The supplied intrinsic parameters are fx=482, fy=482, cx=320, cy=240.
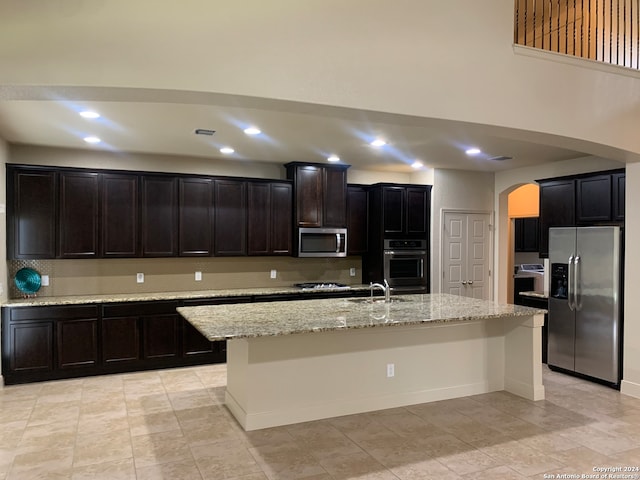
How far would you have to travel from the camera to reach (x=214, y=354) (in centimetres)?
593

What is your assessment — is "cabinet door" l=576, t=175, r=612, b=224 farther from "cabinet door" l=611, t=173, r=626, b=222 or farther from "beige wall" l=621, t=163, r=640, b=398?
"beige wall" l=621, t=163, r=640, b=398

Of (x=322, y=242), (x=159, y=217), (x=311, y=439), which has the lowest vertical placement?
(x=311, y=439)

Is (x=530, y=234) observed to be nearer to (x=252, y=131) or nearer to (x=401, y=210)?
(x=401, y=210)

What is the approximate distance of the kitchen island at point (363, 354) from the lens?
381cm

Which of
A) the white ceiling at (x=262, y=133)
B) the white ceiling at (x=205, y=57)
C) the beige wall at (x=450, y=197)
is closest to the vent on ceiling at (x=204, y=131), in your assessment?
the white ceiling at (x=262, y=133)

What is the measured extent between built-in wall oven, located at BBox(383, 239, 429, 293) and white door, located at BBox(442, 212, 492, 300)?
0.46 meters

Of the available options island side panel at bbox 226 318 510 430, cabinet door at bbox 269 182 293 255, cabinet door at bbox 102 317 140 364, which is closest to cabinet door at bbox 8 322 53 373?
cabinet door at bbox 102 317 140 364

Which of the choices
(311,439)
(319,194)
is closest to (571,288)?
(319,194)

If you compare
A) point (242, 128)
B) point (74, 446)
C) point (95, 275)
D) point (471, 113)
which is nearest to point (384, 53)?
point (471, 113)

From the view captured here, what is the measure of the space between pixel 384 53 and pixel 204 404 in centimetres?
337

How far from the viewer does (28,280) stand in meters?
5.58

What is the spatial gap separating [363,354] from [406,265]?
3.02 metres

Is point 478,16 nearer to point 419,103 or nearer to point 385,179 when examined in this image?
point 419,103

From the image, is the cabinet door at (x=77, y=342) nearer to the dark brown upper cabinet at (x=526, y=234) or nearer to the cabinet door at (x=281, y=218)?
the cabinet door at (x=281, y=218)
